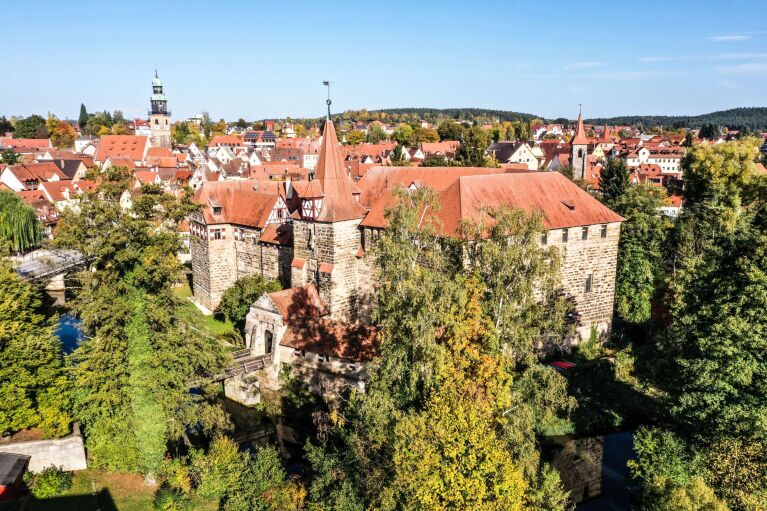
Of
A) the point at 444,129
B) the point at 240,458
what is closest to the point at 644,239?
the point at 240,458

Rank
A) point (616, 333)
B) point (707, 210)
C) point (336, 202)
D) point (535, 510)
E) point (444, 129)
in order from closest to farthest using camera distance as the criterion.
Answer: point (535, 510)
point (336, 202)
point (616, 333)
point (707, 210)
point (444, 129)

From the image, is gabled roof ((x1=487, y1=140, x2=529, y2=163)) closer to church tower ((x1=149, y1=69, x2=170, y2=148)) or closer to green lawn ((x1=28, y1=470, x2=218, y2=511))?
church tower ((x1=149, y1=69, x2=170, y2=148))

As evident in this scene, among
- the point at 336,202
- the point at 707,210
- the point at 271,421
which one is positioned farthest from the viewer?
the point at 707,210

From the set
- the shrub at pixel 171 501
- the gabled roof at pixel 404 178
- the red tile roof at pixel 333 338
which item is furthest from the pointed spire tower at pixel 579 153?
the shrub at pixel 171 501

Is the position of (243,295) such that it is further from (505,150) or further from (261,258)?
(505,150)

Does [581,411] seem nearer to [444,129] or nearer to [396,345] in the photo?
[396,345]
